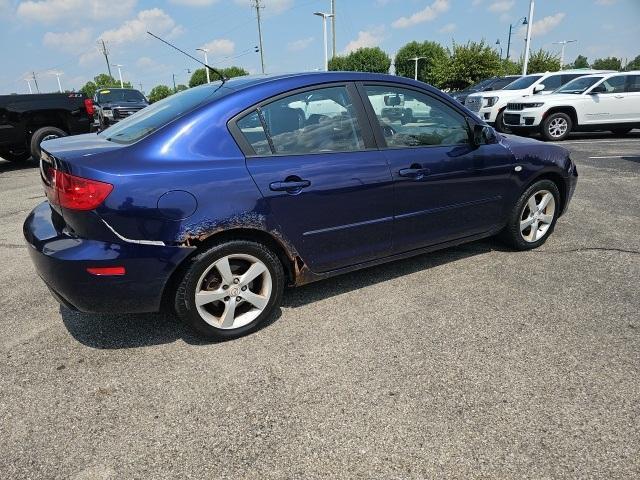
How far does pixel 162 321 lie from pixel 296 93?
70.1 inches

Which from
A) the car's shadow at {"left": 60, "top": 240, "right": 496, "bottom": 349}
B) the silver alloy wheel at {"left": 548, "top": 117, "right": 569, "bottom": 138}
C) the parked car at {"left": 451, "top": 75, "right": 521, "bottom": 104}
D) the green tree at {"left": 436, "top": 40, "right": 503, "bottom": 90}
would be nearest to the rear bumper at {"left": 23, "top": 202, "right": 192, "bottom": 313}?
the car's shadow at {"left": 60, "top": 240, "right": 496, "bottom": 349}

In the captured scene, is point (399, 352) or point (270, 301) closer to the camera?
point (399, 352)

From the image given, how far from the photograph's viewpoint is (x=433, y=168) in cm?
347

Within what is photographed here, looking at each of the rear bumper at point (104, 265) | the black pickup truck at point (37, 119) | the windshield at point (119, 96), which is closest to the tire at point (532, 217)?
the rear bumper at point (104, 265)

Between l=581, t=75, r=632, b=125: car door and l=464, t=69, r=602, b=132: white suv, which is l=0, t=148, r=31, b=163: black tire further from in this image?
l=581, t=75, r=632, b=125: car door

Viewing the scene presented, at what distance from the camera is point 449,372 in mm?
2574

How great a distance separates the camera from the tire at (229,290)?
2736mm

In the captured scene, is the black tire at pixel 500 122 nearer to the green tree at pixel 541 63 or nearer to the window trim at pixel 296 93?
the window trim at pixel 296 93

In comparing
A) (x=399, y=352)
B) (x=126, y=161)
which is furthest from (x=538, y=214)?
(x=126, y=161)

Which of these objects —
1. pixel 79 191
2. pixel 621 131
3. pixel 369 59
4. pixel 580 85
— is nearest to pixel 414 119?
pixel 79 191

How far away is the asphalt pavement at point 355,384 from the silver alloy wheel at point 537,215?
482 millimetres

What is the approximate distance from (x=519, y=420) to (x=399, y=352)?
2.49 ft

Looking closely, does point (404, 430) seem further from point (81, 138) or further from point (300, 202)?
point (81, 138)

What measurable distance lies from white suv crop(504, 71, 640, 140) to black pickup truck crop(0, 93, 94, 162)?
1057 centimetres
